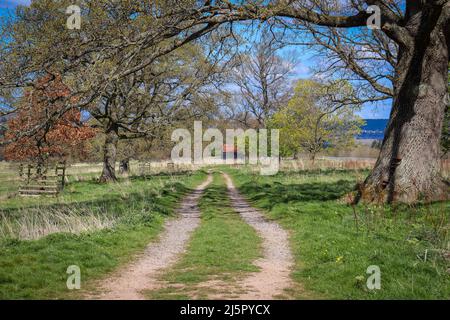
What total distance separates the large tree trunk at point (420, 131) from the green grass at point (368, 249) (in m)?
0.79

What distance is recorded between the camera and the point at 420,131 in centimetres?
1151

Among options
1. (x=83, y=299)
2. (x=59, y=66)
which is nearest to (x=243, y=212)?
(x=59, y=66)

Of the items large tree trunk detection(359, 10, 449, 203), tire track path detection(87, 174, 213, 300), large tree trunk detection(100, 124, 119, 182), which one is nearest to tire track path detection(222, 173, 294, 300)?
tire track path detection(87, 174, 213, 300)

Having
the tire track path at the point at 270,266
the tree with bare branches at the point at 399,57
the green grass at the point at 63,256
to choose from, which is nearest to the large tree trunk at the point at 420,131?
the tree with bare branches at the point at 399,57

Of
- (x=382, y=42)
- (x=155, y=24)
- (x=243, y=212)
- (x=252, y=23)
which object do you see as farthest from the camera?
(x=382, y=42)

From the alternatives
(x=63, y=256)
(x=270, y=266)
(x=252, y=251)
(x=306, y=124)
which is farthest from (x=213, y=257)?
(x=306, y=124)

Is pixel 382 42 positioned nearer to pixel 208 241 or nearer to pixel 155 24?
pixel 155 24

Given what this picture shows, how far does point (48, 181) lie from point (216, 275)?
714 inches

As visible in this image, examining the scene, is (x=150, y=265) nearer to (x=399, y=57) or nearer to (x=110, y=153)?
(x=399, y=57)

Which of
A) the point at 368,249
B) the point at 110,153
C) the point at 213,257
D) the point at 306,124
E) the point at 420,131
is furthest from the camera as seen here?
the point at 306,124

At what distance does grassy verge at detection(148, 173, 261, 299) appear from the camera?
5901 mm

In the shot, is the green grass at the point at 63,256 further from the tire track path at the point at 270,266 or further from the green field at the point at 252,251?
the tire track path at the point at 270,266

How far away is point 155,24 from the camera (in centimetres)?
1083

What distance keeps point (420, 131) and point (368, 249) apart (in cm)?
550
